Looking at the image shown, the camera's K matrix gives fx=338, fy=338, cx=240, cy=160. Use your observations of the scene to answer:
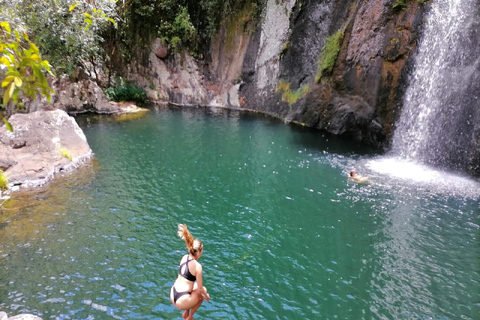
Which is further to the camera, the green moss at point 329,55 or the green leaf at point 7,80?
the green moss at point 329,55

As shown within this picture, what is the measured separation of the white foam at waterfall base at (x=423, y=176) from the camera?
39.8 feet

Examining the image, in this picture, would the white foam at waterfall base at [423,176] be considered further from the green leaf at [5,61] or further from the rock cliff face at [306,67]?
the green leaf at [5,61]

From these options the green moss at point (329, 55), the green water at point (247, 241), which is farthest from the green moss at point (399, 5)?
the green water at point (247, 241)

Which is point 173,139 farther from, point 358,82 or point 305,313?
point 305,313

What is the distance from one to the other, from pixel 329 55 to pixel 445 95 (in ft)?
25.3

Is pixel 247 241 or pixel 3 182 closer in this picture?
pixel 247 241

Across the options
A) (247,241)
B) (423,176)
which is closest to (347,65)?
(423,176)

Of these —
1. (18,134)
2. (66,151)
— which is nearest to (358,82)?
(66,151)

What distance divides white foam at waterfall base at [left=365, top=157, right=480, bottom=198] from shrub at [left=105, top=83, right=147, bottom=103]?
2112 centimetres

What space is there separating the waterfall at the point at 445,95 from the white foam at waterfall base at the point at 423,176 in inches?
26.8

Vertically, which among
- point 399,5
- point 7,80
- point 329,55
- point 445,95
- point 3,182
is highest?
point 399,5

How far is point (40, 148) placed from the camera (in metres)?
13.9

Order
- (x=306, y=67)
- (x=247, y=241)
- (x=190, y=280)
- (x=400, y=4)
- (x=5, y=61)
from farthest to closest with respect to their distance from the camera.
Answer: (x=306, y=67), (x=400, y=4), (x=247, y=241), (x=190, y=280), (x=5, y=61)

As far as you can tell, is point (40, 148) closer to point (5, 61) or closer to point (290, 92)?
point (5, 61)
